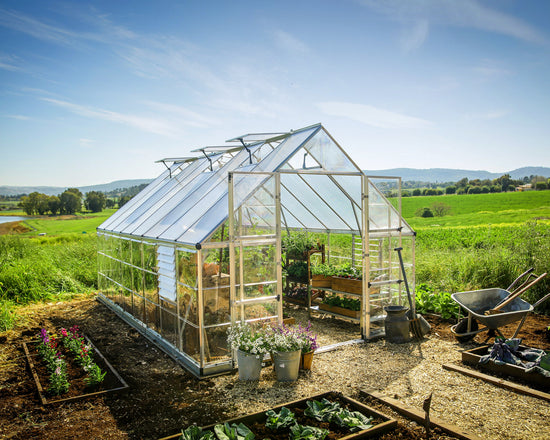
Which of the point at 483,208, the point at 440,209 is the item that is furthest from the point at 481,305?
the point at 483,208

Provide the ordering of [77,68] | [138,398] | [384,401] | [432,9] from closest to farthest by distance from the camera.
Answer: [384,401] < [138,398] < [432,9] < [77,68]

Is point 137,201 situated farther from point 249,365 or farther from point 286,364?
point 286,364

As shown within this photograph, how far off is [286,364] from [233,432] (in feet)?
6.04

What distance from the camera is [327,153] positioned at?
6926 millimetres

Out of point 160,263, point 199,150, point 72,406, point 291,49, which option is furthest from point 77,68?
point 72,406

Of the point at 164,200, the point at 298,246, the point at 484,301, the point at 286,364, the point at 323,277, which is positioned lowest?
the point at 286,364

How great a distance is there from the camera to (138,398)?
4.91 meters

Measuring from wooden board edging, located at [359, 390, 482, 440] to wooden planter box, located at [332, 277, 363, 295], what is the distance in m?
2.90

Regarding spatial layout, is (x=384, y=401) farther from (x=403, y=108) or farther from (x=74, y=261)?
(x=74, y=261)

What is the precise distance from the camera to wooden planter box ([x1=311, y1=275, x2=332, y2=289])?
8184 millimetres

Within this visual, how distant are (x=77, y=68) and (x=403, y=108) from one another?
8.82m

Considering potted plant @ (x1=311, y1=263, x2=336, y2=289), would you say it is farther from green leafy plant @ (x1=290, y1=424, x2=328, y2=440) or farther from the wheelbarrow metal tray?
green leafy plant @ (x1=290, y1=424, x2=328, y2=440)

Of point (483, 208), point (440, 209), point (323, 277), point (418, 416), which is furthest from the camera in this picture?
point (440, 209)

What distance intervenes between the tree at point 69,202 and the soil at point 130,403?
22.6 meters
